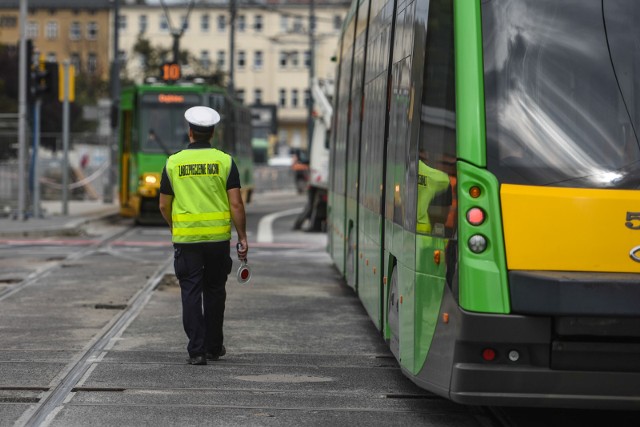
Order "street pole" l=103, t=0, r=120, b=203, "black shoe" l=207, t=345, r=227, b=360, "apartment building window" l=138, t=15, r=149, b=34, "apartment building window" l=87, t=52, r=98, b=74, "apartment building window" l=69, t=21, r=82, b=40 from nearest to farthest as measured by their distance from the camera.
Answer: "black shoe" l=207, t=345, r=227, b=360 < "street pole" l=103, t=0, r=120, b=203 < "apartment building window" l=87, t=52, r=98, b=74 < "apartment building window" l=138, t=15, r=149, b=34 < "apartment building window" l=69, t=21, r=82, b=40

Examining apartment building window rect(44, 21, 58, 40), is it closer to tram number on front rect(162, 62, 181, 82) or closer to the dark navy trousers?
tram number on front rect(162, 62, 181, 82)

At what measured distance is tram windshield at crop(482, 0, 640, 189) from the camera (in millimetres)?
6992

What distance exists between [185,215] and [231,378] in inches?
45.9

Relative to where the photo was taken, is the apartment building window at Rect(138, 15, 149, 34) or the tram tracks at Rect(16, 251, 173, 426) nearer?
the tram tracks at Rect(16, 251, 173, 426)

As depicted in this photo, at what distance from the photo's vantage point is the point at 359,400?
8.43 m

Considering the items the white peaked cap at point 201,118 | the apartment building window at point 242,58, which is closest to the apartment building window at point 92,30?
the apartment building window at point 242,58

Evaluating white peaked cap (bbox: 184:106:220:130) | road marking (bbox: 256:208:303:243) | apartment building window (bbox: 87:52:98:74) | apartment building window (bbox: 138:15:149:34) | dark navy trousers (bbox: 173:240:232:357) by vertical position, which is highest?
apartment building window (bbox: 138:15:149:34)

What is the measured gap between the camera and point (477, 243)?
682cm

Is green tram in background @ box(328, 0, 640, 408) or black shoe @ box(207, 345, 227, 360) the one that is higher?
green tram in background @ box(328, 0, 640, 408)

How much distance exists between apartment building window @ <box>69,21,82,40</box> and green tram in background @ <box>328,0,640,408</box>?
120m

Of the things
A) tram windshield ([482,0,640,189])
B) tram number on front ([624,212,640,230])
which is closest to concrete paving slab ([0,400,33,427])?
tram windshield ([482,0,640,189])

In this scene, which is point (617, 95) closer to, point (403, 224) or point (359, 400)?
point (403, 224)

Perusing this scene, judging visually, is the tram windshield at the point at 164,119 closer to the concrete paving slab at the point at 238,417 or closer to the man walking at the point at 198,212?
the man walking at the point at 198,212

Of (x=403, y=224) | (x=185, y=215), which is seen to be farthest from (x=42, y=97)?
(x=403, y=224)
